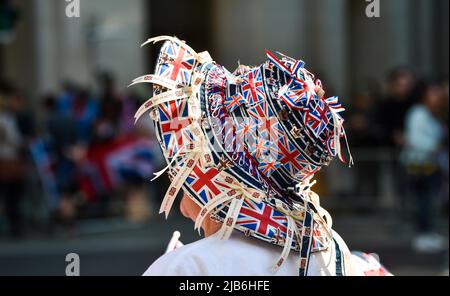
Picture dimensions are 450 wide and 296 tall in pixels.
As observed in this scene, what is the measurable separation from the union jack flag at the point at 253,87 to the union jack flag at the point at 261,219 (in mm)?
271

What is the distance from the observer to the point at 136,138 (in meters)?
12.7

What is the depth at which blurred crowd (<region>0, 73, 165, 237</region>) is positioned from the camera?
12062mm

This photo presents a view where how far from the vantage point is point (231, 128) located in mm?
2662

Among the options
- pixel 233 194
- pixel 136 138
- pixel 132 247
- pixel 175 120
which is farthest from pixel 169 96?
pixel 136 138

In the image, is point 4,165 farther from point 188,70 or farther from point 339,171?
point 188,70

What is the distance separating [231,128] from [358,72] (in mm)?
14482

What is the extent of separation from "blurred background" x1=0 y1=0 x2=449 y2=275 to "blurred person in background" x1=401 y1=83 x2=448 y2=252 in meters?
0.01

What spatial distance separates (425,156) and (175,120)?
924 cm

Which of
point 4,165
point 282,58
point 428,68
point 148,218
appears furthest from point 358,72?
point 282,58

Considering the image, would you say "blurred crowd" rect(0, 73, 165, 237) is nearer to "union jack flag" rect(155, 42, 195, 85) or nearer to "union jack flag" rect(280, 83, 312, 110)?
"union jack flag" rect(155, 42, 195, 85)

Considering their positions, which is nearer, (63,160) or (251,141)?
(251,141)

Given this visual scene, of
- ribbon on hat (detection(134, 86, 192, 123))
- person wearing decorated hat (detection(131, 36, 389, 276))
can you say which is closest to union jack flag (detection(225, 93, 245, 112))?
person wearing decorated hat (detection(131, 36, 389, 276))

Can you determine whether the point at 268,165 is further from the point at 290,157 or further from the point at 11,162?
the point at 11,162
